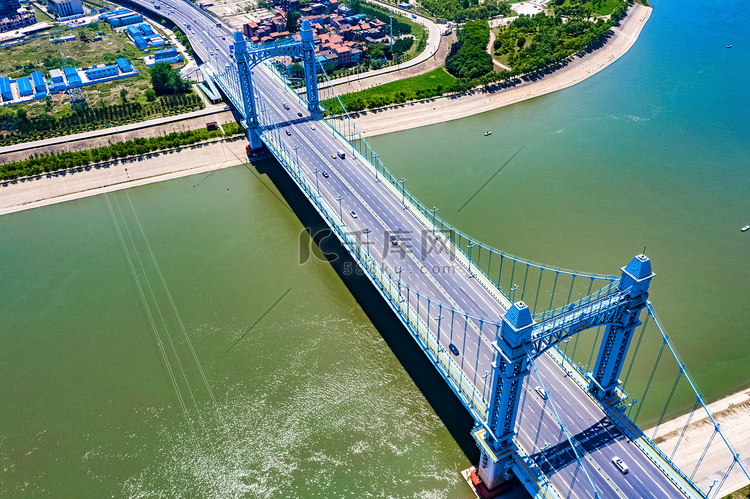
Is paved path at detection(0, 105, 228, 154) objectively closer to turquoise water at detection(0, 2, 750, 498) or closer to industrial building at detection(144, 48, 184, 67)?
turquoise water at detection(0, 2, 750, 498)

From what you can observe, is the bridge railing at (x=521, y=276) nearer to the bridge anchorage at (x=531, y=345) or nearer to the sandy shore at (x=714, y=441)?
the bridge anchorage at (x=531, y=345)

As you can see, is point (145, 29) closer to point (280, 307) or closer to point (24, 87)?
point (24, 87)

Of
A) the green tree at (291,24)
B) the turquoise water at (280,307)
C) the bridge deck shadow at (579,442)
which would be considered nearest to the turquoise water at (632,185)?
the turquoise water at (280,307)

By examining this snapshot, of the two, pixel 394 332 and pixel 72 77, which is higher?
pixel 72 77

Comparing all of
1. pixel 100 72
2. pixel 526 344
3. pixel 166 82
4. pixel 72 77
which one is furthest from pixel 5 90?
pixel 526 344

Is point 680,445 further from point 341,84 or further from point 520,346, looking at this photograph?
point 341,84

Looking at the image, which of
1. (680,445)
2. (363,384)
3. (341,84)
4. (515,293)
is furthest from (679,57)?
(363,384)
